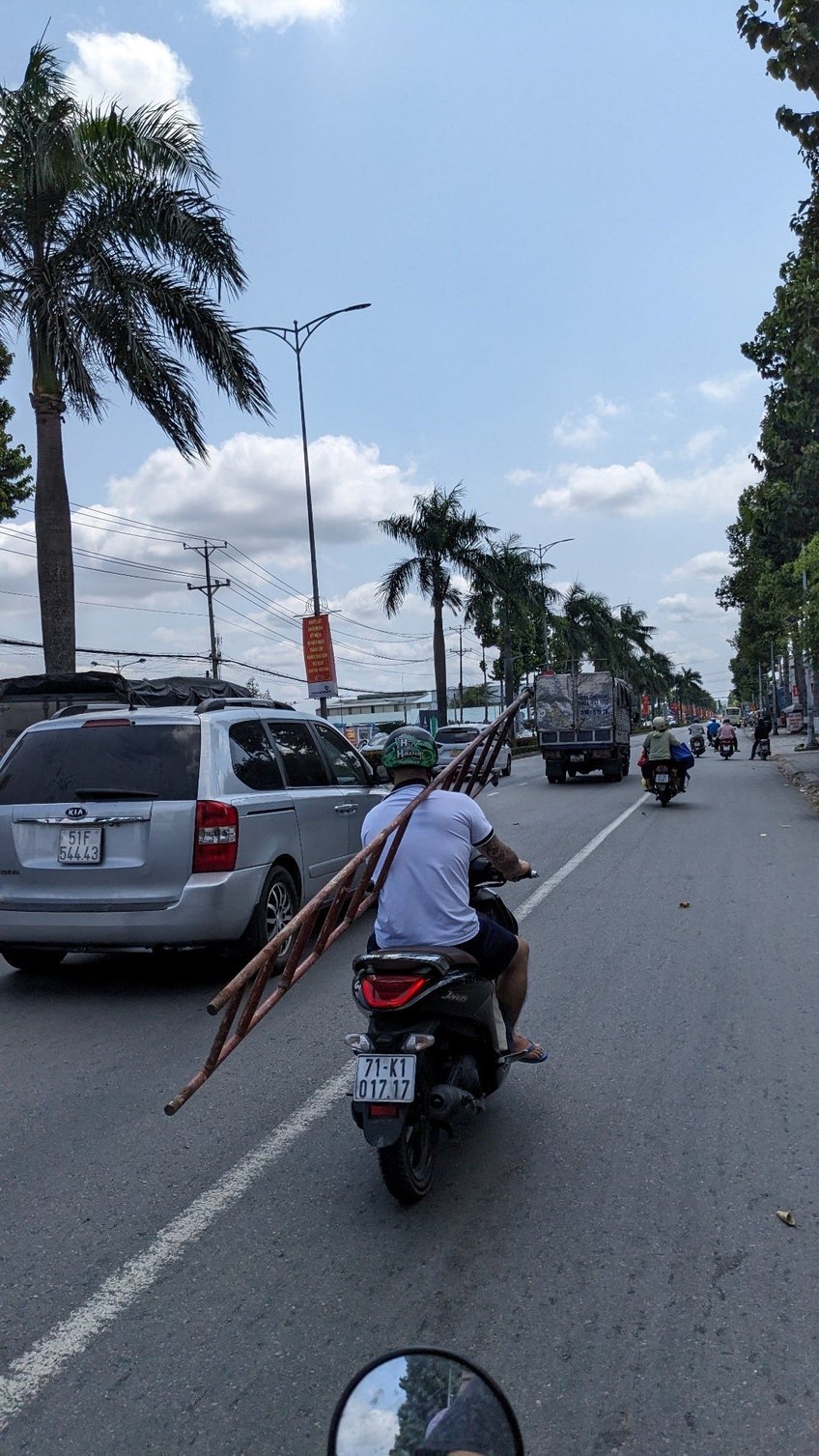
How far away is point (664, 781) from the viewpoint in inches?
749

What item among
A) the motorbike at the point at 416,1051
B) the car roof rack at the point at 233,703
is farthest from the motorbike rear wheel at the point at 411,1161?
the car roof rack at the point at 233,703

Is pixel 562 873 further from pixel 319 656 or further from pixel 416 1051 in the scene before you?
pixel 319 656

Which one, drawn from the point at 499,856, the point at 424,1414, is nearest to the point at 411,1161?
the point at 499,856

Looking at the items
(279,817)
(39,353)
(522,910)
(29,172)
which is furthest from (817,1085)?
(29,172)

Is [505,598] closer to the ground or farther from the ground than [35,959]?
farther from the ground

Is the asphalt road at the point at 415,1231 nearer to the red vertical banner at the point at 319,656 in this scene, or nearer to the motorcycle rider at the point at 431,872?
the motorcycle rider at the point at 431,872

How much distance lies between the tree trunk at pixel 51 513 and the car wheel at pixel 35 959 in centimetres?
781

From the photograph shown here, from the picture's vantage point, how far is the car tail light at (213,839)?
676cm

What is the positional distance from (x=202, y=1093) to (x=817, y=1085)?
271cm

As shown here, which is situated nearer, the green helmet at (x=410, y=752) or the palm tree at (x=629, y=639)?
the green helmet at (x=410, y=752)

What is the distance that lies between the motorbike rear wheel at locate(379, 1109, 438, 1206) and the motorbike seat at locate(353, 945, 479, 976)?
1.65 ft

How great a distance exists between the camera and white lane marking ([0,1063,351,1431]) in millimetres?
2949

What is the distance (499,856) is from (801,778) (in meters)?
22.6

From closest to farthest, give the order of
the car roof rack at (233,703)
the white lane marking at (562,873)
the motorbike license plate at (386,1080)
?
the motorbike license plate at (386,1080), the car roof rack at (233,703), the white lane marking at (562,873)
